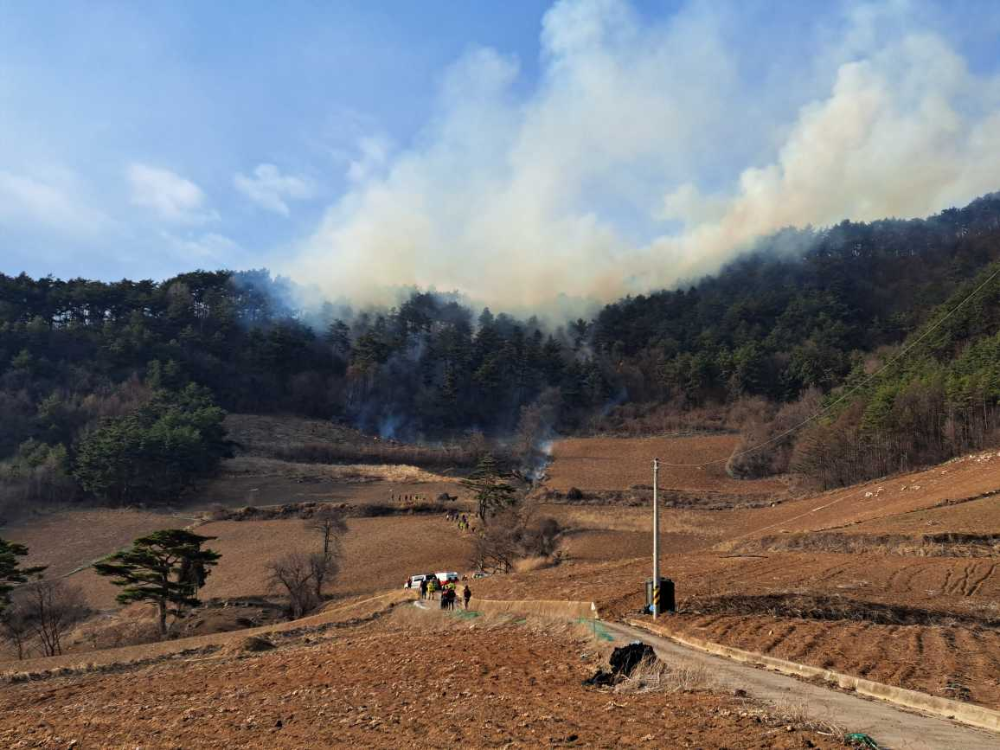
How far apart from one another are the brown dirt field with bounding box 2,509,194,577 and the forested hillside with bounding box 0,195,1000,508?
26.4 ft

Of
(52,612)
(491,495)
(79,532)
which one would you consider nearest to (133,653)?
(52,612)

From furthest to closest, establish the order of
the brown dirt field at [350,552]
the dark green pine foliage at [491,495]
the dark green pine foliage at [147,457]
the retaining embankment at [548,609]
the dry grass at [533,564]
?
the dark green pine foliage at [147,457], the dark green pine foliage at [491,495], the brown dirt field at [350,552], the dry grass at [533,564], the retaining embankment at [548,609]

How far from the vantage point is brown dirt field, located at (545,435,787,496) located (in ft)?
263

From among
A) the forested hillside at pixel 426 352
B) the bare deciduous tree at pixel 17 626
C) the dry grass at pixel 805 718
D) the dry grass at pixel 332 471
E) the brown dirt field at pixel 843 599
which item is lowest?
the bare deciduous tree at pixel 17 626

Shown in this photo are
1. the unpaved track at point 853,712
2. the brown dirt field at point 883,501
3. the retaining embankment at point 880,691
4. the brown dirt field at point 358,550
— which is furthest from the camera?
the brown dirt field at point 358,550

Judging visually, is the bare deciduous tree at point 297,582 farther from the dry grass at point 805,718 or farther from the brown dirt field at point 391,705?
the dry grass at point 805,718

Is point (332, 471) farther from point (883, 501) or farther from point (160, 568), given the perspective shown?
point (883, 501)

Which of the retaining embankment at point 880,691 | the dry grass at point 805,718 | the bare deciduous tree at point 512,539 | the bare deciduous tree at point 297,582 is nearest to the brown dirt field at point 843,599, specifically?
the retaining embankment at point 880,691

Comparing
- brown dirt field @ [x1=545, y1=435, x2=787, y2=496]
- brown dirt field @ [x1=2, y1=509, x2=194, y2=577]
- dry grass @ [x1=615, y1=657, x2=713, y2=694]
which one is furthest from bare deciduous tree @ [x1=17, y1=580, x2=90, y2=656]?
brown dirt field @ [x1=545, y1=435, x2=787, y2=496]

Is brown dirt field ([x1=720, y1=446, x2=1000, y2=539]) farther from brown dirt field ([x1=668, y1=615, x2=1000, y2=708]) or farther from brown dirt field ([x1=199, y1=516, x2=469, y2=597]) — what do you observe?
brown dirt field ([x1=199, y1=516, x2=469, y2=597])

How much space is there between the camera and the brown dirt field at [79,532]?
60469 millimetres

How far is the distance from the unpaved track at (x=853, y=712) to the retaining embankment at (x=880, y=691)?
29 cm

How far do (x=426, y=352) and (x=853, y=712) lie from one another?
12739 centimetres

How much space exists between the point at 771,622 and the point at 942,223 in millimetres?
194553
